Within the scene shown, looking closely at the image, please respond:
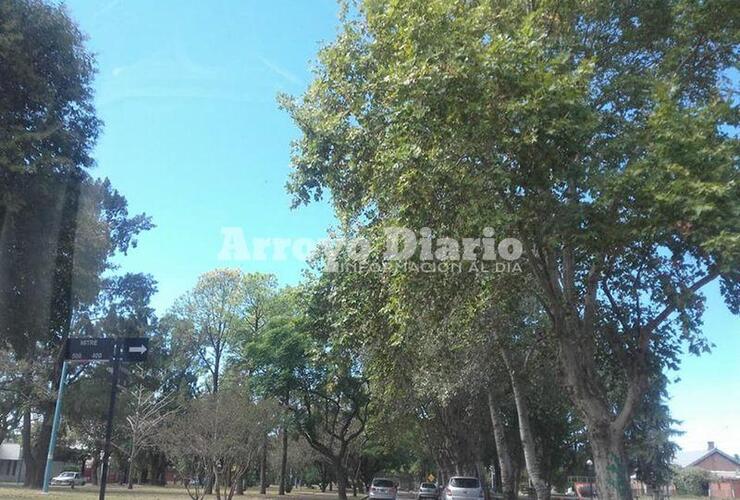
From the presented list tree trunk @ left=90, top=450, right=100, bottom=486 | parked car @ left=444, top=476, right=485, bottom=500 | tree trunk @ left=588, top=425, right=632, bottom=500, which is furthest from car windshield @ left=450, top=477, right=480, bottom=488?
tree trunk @ left=90, top=450, right=100, bottom=486

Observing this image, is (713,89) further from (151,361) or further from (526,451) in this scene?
(151,361)

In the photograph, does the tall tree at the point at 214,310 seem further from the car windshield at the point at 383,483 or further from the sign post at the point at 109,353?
the sign post at the point at 109,353

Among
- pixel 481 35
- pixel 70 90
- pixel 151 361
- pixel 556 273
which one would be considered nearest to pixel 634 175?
pixel 481 35

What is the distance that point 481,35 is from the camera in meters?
10.7

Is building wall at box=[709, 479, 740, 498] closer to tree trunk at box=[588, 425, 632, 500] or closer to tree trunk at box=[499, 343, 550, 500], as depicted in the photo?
tree trunk at box=[499, 343, 550, 500]

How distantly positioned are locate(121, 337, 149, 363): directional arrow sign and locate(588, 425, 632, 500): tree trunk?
32.9 feet

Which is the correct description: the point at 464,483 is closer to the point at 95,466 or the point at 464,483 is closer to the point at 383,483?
the point at 383,483

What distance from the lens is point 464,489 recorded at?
1117 inches

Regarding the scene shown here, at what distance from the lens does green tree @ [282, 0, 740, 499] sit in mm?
9781

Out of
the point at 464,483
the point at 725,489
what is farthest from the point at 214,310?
the point at 725,489

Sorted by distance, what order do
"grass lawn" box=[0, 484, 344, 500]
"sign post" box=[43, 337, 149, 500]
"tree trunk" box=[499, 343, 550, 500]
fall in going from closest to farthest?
"sign post" box=[43, 337, 149, 500] → "tree trunk" box=[499, 343, 550, 500] → "grass lawn" box=[0, 484, 344, 500]

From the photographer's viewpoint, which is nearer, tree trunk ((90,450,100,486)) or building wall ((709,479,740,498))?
building wall ((709,479,740,498))

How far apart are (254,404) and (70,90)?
1794cm

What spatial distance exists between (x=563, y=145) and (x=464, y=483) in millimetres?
22036
